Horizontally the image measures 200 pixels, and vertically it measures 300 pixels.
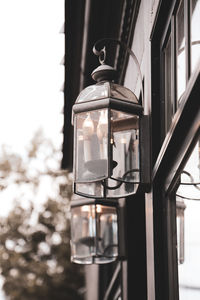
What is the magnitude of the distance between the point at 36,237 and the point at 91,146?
20.9 metres

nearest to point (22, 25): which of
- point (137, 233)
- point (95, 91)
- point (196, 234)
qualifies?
point (137, 233)

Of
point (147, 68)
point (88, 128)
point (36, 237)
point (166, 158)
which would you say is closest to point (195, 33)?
point (166, 158)

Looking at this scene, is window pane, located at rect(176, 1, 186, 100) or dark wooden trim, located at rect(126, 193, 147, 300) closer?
window pane, located at rect(176, 1, 186, 100)

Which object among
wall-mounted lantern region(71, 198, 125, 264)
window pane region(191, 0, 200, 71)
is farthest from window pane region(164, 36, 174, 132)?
wall-mounted lantern region(71, 198, 125, 264)

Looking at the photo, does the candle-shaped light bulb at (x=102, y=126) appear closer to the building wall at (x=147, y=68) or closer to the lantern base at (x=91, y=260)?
the building wall at (x=147, y=68)

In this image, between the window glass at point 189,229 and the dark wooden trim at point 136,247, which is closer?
the window glass at point 189,229

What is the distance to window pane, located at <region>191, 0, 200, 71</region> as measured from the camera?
8.38ft

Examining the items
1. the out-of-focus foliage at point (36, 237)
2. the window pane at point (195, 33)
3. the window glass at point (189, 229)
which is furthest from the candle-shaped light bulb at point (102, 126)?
the out-of-focus foliage at point (36, 237)

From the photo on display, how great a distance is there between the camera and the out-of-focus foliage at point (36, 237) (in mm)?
22797

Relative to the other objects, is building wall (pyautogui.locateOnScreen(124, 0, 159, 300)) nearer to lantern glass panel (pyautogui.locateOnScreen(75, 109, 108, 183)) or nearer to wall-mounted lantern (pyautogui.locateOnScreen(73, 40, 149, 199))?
wall-mounted lantern (pyautogui.locateOnScreen(73, 40, 149, 199))

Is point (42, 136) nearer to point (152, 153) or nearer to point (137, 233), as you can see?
point (137, 233)

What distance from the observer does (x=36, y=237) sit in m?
23.9

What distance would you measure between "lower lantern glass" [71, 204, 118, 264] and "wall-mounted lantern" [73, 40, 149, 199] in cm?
182

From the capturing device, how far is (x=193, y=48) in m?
2.65
